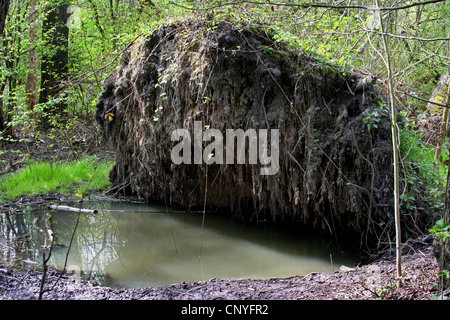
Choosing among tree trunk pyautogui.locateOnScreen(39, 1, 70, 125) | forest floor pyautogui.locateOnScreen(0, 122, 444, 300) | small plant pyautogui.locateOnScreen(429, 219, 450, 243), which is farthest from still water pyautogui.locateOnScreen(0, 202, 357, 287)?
tree trunk pyautogui.locateOnScreen(39, 1, 70, 125)

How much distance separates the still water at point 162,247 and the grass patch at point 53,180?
78 cm

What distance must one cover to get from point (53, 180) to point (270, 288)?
16.1 ft

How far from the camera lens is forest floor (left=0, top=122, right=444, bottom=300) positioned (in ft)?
8.50

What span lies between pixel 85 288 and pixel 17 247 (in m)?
1.52

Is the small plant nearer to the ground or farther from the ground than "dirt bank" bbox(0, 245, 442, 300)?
farther from the ground

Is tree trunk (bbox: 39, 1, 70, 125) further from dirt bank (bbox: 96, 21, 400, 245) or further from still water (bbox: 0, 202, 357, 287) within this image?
still water (bbox: 0, 202, 357, 287)

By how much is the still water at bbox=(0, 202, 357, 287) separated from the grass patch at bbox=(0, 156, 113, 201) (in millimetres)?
783

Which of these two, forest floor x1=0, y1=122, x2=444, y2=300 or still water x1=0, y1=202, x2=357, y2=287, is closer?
forest floor x1=0, y1=122, x2=444, y2=300

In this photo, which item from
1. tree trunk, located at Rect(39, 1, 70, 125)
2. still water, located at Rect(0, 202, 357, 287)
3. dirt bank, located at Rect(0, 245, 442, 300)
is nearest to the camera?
dirt bank, located at Rect(0, 245, 442, 300)

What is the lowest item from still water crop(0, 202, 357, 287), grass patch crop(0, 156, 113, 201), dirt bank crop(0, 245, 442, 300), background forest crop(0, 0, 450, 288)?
still water crop(0, 202, 357, 287)

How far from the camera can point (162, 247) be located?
420cm

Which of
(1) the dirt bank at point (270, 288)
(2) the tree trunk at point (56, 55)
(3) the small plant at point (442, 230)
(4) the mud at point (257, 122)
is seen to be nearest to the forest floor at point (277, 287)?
(1) the dirt bank at point (270, 288)
